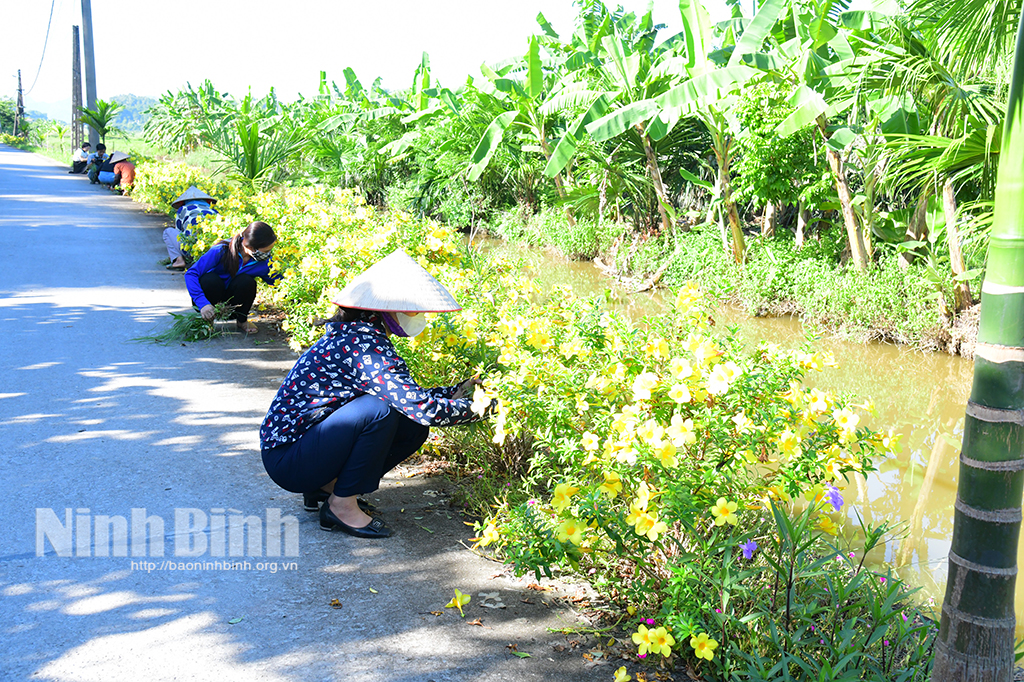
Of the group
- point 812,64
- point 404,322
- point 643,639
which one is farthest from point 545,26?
point 643,639

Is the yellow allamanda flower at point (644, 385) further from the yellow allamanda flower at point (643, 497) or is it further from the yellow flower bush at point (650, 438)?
the yellow allamanda flower at point (643, 497)

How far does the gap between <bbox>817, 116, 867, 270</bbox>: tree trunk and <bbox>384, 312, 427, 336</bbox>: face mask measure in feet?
24.6

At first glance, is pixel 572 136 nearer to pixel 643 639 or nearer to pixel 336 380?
pixel 336 380

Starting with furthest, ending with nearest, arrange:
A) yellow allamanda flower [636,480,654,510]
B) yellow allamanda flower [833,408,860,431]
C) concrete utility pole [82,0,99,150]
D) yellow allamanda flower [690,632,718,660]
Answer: concrete utility pole [82,0,99,150] → yellow allamanda flower [833,408,860,431] → yellow allamanda flower [636,480,654,510] → yellow allamanda flower [690,632,718,660]

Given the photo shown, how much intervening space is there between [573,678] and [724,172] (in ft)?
32.5

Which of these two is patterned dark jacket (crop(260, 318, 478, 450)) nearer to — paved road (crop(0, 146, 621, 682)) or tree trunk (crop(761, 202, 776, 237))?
paved road (crop(0, 146, 621, 682))

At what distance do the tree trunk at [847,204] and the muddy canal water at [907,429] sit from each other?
1.17m

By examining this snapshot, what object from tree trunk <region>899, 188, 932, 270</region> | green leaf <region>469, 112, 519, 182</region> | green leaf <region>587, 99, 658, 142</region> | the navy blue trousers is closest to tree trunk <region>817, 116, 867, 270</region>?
tree trunk <region>899, 188, 932, 270</region>

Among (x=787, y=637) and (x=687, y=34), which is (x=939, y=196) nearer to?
(x=687, y=34)

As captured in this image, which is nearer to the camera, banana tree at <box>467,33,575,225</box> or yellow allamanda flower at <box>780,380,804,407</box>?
yellow allamanda flower at <box>780,380,804,407</box>

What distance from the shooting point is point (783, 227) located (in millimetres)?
12586

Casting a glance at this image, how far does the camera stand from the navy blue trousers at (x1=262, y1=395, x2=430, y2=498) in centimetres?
331

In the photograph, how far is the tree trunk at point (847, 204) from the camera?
9719 millimetres

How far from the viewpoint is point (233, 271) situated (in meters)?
6.39
